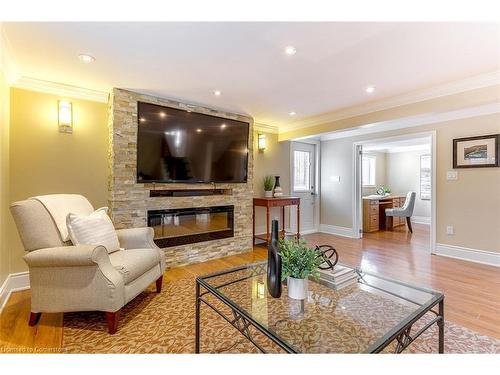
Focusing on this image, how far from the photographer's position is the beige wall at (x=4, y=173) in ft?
7.08

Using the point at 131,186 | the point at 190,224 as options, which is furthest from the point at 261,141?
the point at 131,186

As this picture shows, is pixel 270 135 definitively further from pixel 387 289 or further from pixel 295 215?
pixel 387 289

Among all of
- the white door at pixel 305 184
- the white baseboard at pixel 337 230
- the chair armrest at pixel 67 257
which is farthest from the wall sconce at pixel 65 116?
the white baseboard at pixel 337 230

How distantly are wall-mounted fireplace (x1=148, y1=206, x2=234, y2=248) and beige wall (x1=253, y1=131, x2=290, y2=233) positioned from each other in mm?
833

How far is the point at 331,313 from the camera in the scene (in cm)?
137

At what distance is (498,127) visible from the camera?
3178 mm

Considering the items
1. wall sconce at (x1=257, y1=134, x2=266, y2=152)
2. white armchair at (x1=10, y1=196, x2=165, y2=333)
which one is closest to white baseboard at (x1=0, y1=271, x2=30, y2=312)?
white armchair at (x1=10, y1=196, x2=165, y2=333)

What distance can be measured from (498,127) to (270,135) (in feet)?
10.2

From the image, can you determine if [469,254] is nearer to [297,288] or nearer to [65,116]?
[297,288]

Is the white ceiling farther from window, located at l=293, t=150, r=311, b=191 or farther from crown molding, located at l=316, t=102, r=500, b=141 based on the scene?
window, located at l=293, t=150, r=311, b=191

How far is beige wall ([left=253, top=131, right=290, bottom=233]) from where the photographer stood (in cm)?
441

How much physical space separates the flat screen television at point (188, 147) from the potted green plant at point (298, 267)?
216 cm

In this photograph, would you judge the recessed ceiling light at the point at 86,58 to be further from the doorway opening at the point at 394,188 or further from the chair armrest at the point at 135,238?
the doorway opening at the point at 394,188

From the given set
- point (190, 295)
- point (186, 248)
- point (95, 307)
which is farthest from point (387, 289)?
point (186, 248)
